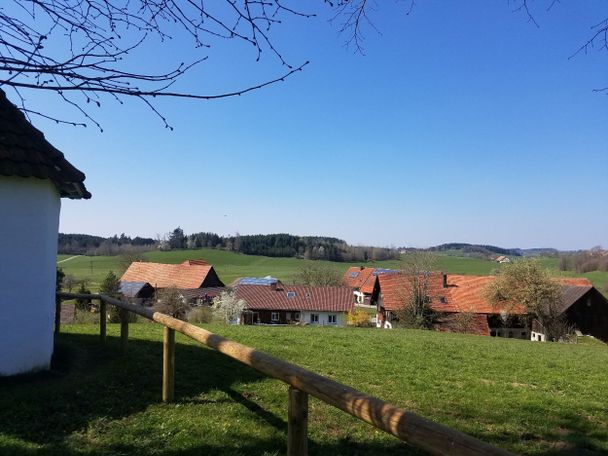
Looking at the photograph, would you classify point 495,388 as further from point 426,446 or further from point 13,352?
point 13,352

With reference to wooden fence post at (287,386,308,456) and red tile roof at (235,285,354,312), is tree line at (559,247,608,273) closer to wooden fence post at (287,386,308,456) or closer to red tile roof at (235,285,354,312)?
red tile roof at (235,285,354,312)

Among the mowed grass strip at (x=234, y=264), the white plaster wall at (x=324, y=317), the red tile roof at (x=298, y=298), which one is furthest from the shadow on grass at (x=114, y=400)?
the mowed grass strip at (x=234, y=264)

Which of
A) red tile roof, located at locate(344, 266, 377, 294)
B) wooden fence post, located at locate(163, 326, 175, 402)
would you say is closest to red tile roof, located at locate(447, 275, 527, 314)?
red tile roof, located at locate(344, 266, 377, 294)

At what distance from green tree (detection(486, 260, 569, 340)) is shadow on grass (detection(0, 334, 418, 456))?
3539cm

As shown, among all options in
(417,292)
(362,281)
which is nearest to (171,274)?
(362,281)

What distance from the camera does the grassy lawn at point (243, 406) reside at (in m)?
4.17

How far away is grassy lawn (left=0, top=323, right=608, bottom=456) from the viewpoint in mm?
4172

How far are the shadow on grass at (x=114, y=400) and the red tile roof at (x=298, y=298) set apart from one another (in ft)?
154

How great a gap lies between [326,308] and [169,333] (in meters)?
49.8

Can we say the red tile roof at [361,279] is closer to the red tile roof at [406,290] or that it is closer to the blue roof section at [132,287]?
the red tile roof at [406,290]

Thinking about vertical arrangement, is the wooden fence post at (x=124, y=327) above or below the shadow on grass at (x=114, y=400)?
above

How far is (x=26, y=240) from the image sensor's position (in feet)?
18.5

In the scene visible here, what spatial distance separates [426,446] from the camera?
6.82 ft

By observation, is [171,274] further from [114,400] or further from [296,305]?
[114,400]
